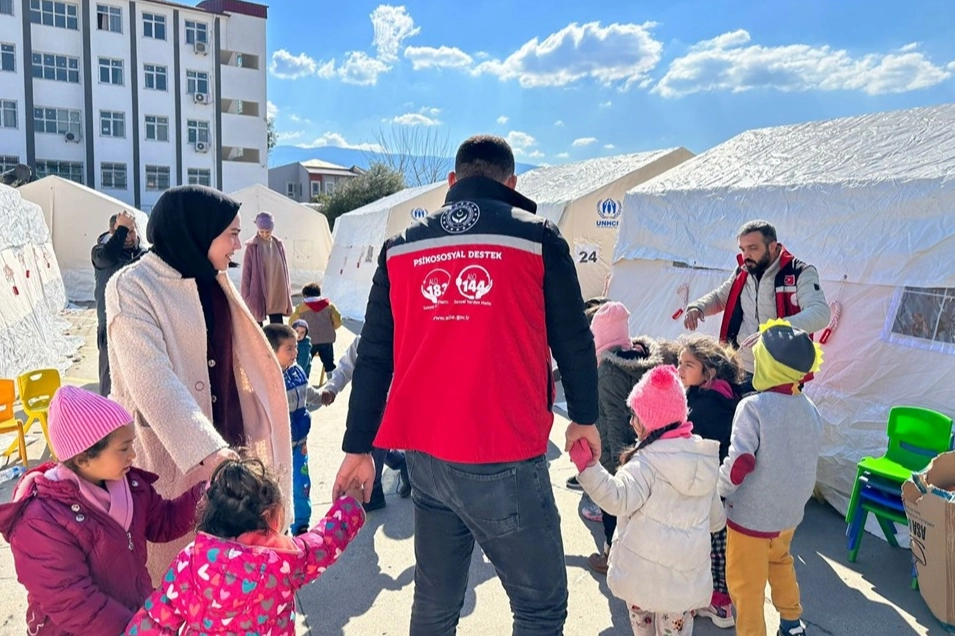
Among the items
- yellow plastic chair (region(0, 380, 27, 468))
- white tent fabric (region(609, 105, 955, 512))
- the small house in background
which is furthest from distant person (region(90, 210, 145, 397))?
the small house in background

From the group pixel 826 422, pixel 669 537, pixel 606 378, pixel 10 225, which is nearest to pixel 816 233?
pixel 826 422

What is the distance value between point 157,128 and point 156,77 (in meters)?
2.73

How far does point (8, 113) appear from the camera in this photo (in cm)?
3148

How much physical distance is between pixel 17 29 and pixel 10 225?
28212mm

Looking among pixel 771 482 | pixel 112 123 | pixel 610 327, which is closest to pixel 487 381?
pixel 771 482

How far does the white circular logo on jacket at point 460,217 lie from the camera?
2102mm

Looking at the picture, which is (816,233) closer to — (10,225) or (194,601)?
(194,601)

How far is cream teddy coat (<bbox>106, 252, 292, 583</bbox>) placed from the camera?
2246 mm

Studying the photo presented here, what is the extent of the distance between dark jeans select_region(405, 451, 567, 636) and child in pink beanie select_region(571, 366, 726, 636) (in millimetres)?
653

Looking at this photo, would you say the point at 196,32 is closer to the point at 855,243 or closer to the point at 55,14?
the point at 55,14

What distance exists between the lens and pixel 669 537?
274 cm

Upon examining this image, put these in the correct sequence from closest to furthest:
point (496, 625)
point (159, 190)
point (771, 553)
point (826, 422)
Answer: point (771, 553)
point (496, 625)
point (826, 422)
point (159, 190)

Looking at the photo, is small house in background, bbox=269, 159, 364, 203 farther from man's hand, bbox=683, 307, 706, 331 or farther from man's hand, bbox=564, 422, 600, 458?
man's hand, bbox=564, 422, 600, 458

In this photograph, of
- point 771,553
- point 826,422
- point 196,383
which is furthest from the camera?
point 826,422
